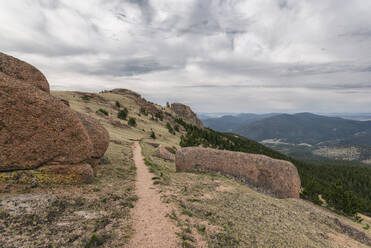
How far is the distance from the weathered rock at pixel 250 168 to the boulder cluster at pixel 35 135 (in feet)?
55.8

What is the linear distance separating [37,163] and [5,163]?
1796 mm

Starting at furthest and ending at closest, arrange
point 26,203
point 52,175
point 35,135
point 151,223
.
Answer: point 52,175, point 35,135, point 151,223, point 26,203

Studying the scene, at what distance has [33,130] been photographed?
527 inches

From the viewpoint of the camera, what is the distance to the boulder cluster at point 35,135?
40.6 feet

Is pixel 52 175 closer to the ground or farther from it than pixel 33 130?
closer to the ground

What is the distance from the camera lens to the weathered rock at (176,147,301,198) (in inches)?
1061

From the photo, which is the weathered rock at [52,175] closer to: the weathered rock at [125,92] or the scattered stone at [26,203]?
the scattered stone at [26,203]

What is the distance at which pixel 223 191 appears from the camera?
790 inches

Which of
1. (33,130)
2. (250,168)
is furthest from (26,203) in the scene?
(250,168)

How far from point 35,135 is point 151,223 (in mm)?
11721

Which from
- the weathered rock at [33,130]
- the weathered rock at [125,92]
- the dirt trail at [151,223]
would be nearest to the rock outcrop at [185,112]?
the weathered rock at [125,92]

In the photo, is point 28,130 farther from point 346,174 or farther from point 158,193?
point 346,174

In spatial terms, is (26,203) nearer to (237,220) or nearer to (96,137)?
(96,137)

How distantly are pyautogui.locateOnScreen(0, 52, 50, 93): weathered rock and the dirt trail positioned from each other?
1500 centimetres
